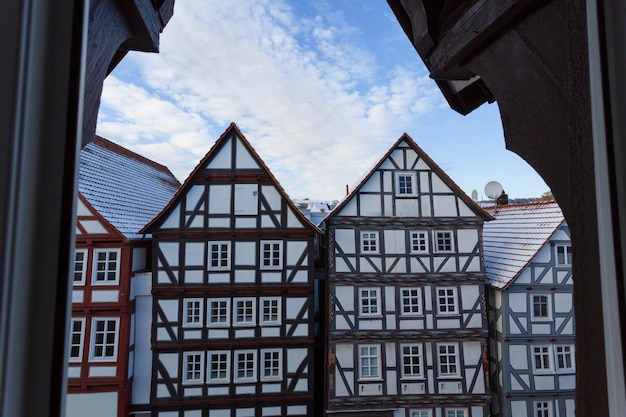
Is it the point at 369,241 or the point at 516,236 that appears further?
the point at 516,236

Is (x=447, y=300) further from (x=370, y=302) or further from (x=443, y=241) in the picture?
(x=370, y=302)

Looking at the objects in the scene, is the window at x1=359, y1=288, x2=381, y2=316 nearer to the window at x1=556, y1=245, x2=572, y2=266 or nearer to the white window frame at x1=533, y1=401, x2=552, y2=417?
the white window frame at x1=533, y1=401, x2=552, y2=417

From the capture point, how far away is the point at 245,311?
25.4 ft

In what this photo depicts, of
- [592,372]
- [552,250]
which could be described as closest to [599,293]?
[592,372]

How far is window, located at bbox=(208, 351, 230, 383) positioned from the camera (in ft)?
24.7

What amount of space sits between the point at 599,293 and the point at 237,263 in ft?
25.0

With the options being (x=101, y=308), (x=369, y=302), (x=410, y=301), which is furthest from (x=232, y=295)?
(x=410, y=301)

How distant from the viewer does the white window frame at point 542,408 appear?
304 inches

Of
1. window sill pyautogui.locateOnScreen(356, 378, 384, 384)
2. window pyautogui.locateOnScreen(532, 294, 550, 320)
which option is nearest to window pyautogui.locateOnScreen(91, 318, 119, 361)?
window sill pyautogui.locateOnScreen(356, 378, 384, 384)

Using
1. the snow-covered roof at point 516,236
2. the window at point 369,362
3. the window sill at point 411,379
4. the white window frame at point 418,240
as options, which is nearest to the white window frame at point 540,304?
the snow-covered roof at point 516,236

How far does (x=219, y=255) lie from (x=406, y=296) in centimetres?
479

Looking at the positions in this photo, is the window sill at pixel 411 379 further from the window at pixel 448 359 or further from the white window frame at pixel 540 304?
the white window frame at pixel 540 304

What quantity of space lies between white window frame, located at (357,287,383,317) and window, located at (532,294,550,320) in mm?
3834

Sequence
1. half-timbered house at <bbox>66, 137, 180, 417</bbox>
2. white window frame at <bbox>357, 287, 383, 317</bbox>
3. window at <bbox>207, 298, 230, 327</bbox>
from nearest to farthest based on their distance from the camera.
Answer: half-timbered house at <bbox>66, 137, 180, 417</bbox>
window at <bbox>207, 298, 230, 327</bbox>
white window frame at <bbox>357, 287, 383, 317</bbox>
